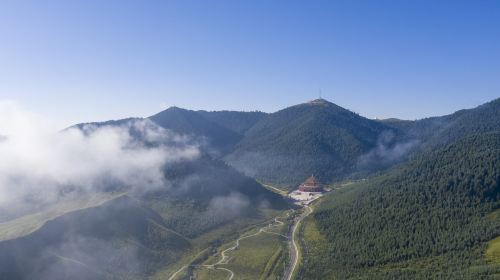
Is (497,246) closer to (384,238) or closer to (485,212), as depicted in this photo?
(485,212)

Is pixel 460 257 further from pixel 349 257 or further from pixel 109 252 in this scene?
pixel 109 252

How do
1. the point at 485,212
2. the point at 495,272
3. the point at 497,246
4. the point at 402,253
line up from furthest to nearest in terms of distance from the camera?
the point at 485,212, the point at 402,253, the point at 497,246, the point at 495,272

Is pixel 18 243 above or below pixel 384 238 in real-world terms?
above

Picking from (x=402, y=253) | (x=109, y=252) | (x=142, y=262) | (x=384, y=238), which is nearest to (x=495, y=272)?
(x=402, y=253)

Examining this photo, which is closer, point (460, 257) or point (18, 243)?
point (460, 257)

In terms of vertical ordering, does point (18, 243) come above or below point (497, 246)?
above

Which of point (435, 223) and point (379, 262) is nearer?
point (379, 262)

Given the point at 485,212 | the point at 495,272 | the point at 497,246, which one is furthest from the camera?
the point at 485,212

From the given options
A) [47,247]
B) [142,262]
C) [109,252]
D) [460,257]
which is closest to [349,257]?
[460,257]

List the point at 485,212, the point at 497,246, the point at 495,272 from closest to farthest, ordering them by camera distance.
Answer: the point at 495,272, the point at 497,246, the point at 485,212
